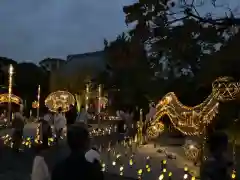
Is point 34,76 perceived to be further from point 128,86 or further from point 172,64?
point 172,64

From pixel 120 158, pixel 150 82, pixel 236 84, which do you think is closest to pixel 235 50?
pixel 236 84

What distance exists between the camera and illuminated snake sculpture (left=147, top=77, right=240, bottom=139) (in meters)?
11.5

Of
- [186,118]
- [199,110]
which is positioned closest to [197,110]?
[199,110]

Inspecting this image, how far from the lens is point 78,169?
4.06 meters

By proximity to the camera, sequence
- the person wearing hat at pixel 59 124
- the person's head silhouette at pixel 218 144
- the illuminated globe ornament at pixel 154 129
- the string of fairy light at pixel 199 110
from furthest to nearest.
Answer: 1. the person wearing hat at pixel 59 124
2. the illuminated globe ornament at pixel 154 129
3. the string of fairy light at pixel 199 110
4. the person's head silhouette at pixel 218 144

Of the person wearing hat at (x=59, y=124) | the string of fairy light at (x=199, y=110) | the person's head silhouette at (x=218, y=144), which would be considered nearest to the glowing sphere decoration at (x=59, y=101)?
the person wearing hat at (x=59, y=124)

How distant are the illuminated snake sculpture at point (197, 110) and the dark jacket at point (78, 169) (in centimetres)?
774

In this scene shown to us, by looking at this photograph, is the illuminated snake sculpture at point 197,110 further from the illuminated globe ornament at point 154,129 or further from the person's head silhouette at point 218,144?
the person's head silhouette at point 218,144

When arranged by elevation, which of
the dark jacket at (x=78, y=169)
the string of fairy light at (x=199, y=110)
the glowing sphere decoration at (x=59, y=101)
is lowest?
the dark jacket at (x=78, y=169)

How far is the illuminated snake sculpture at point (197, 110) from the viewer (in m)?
11.5

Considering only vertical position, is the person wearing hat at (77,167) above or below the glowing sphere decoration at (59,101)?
below

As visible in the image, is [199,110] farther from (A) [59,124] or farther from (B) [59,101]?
(B) [59,101]

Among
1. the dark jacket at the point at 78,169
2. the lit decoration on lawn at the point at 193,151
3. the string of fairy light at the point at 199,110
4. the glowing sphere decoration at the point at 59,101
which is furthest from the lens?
the glowing sphere decoration at the point at 59,101

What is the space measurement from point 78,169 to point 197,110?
9.81m
